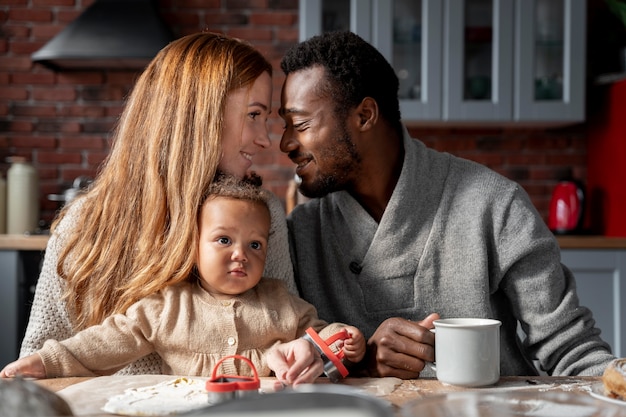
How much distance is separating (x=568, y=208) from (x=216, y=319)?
2.71 meters

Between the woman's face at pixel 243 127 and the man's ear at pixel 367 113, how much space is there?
266 mm

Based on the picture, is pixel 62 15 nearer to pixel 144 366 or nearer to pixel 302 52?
pixel 302 52

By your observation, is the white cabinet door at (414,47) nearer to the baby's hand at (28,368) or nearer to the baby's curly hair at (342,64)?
the baby's curly hair at (342,64)

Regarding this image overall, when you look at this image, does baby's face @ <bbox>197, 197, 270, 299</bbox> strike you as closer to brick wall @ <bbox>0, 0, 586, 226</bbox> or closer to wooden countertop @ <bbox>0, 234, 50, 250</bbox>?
wooden countertop @ <bbox>0, 234, 50, 250</bbox>

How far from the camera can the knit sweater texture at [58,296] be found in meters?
1.41

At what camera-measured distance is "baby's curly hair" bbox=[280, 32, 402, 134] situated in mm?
1775

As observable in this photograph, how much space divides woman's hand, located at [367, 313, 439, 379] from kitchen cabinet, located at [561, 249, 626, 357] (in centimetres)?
219

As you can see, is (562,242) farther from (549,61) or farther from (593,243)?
(549,61)

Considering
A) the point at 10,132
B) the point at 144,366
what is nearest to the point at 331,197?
the point at 144,366

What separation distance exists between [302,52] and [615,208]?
2.38 metres

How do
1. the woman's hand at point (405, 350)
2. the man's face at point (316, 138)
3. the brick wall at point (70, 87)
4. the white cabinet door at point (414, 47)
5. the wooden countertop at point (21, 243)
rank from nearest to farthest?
the woman's hand at point (405, 350) → the man's face at point (316, 138) → the wooden countertop at point (21, 243) → the white cabinet door at point (414, 47) → the brick wall at point (70, 87)

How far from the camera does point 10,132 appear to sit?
3.82 m

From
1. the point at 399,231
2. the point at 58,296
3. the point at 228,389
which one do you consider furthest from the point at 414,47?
the point at 228,389

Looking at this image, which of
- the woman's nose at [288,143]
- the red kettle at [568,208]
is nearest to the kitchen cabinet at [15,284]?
the woman's nose at [288,143]
